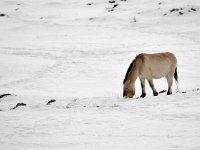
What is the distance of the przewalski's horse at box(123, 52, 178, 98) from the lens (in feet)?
35.7

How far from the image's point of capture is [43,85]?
17.4m

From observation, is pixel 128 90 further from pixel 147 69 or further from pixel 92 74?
pixel 92 74

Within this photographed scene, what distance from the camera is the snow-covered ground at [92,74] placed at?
243 inches

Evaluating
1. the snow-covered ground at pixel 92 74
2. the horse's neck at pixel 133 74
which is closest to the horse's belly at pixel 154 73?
the horse's neck at pixel 133 74

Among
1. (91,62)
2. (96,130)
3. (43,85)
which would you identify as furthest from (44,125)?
(91,62)

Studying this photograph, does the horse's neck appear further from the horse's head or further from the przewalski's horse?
the horse's head

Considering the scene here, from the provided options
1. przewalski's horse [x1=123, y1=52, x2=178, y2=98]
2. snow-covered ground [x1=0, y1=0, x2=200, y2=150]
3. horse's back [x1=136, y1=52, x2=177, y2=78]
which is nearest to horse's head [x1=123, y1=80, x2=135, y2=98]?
przewalski's horse [x1=123, y1=52, x2=178, y2=98]

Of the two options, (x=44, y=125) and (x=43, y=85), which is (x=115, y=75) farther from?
(x=44, y=125)

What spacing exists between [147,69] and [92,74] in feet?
28.3

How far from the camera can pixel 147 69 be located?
37.0 feet

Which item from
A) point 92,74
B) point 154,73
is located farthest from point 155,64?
point 92,74

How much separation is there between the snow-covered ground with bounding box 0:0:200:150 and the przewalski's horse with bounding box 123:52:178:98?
630 millimetres

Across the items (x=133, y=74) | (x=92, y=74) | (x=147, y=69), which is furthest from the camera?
(x=92, y=74)

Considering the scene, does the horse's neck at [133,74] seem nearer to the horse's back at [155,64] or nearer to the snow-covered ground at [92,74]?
the horse's back at [155,64]
